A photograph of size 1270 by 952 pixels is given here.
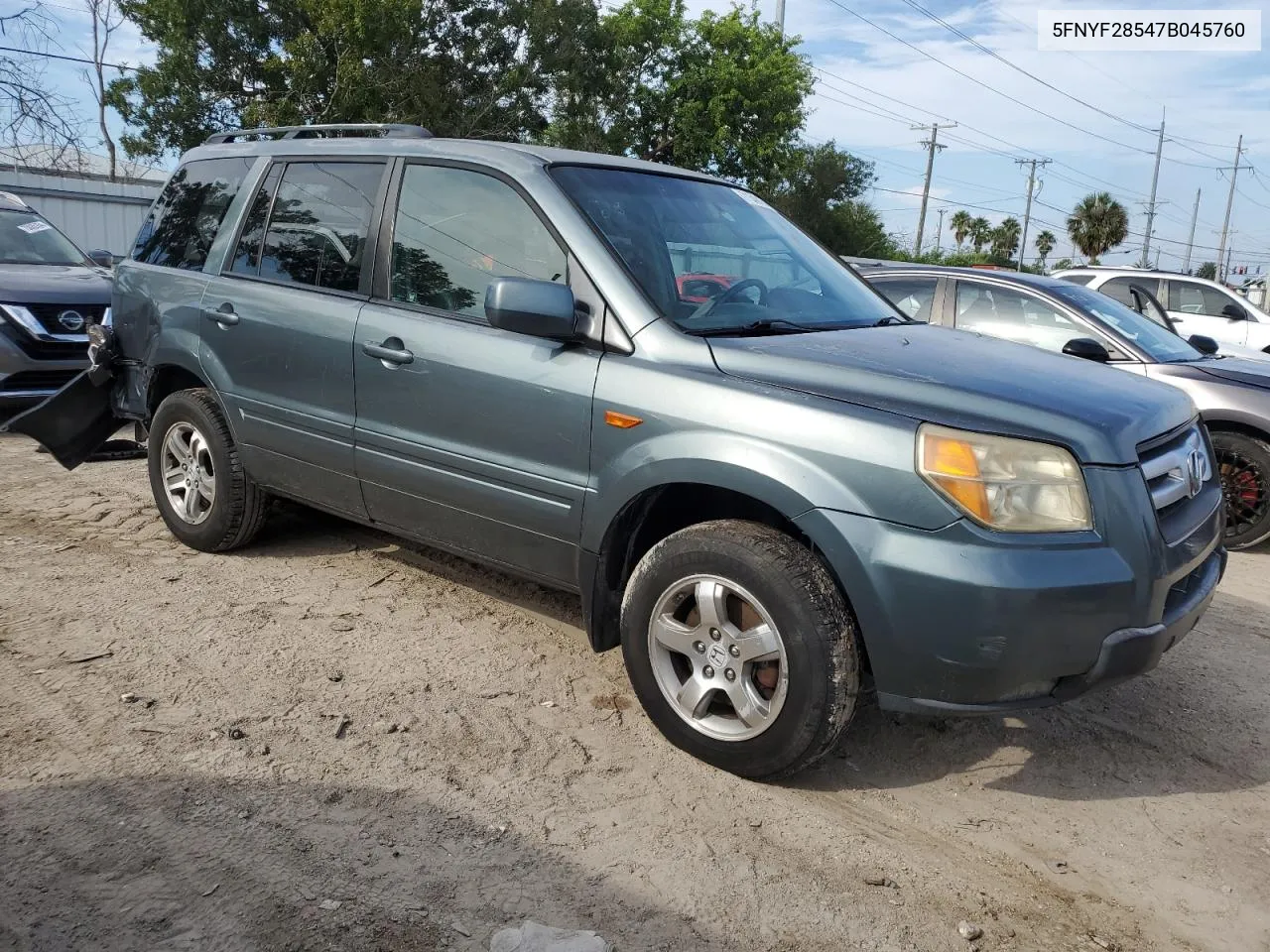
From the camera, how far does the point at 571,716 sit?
3.61 meters

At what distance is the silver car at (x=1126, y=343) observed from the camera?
254 inches

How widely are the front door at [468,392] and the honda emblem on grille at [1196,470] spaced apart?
193cm

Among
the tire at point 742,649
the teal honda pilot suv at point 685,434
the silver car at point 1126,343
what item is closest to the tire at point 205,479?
the teal honda pilot suv at point 685,434

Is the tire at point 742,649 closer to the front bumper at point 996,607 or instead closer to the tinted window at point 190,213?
the front bumper at point 996,607

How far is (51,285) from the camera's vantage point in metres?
8.23

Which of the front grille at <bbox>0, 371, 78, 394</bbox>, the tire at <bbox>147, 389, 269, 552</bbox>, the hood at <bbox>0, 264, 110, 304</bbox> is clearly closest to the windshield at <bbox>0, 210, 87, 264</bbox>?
the hood at <bbox>0, 264, 110, 304</bbox>

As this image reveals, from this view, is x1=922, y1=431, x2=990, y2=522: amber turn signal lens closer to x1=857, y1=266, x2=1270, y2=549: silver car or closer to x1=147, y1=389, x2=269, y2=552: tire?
x1=147, y1=389, x2=269, y2=552: tire

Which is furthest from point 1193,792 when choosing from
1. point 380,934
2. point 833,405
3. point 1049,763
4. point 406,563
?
point 406,563

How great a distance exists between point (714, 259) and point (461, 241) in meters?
0.93

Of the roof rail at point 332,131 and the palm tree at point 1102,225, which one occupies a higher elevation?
the palm tree at point 1102,225

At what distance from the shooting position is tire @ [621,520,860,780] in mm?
2971

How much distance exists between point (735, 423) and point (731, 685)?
79 cm

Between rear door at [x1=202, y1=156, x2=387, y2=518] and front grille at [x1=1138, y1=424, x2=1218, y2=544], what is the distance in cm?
284

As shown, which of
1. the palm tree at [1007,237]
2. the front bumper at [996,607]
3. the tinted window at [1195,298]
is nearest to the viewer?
the front bumper at [996,607]
